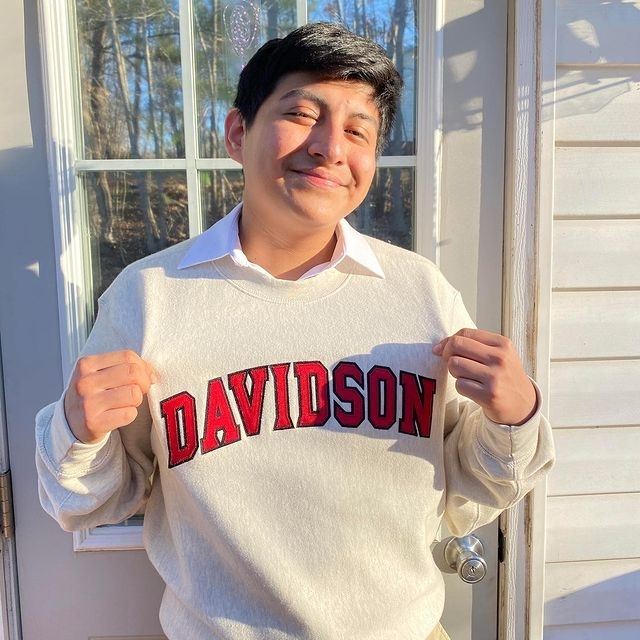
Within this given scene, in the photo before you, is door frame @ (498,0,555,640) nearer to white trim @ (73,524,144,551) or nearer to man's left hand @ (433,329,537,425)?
man's left hand @ (433,329,537,425)

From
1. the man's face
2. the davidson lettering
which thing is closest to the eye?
the man's face

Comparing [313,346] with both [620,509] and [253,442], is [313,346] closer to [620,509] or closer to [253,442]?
[253,442]

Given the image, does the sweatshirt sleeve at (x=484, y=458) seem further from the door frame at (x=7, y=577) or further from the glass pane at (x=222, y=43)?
the door frame at (x=7, y=577)

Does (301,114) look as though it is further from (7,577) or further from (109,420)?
(7,577)

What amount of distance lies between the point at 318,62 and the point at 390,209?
520 millimetres

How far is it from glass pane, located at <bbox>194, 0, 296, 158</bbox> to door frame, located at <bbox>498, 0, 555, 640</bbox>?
541mm

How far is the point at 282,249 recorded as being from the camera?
983mm

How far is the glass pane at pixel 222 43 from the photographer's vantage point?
1.25m

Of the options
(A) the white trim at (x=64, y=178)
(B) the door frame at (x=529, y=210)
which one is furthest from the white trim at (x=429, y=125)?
(A) the white trim at (x=64, y=178)

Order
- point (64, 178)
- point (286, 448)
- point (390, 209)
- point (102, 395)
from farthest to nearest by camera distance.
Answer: point (390, 209), point (64, 178), point (286, 448), point (102, 395)

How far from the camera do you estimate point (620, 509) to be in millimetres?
1388

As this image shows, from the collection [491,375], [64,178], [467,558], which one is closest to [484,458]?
[491,375]

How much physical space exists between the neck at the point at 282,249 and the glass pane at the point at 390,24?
491mm

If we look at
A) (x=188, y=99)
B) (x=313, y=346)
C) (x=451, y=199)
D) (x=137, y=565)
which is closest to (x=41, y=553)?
(x=137, y=565)
